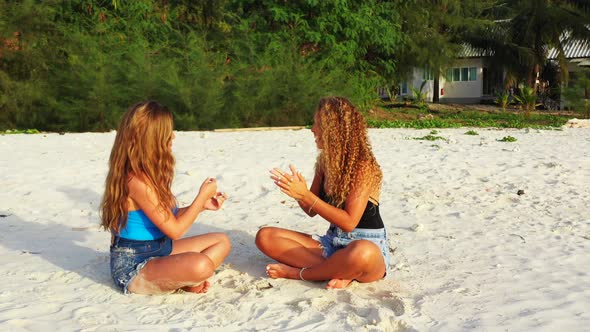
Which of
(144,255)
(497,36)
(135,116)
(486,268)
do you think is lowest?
(486,268)

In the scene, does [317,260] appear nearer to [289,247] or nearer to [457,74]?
[289,247]

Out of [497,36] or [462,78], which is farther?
[462,78]

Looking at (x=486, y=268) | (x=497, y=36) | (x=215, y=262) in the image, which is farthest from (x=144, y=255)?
(x=497, y=36)

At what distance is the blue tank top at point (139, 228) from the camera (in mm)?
3770

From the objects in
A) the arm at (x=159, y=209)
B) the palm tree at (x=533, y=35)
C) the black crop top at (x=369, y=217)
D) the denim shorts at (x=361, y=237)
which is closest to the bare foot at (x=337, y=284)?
the denim shorts at (x=361, y=237)

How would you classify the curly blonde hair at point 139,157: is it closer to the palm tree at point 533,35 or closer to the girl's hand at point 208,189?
the girl's hand at point 208,189

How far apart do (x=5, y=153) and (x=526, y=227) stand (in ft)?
23.6

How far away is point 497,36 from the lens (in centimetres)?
3056

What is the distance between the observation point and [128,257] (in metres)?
3.81

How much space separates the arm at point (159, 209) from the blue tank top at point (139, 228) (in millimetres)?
98

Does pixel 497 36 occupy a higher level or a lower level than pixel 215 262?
higher

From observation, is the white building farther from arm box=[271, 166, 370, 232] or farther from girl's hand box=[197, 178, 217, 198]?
girl's hand box=[197, 178, 217, 198]

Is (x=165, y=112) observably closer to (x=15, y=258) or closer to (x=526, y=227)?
(x=15, y=258)

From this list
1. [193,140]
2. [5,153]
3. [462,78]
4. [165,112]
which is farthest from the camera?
[462,78]
